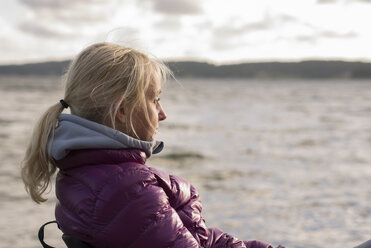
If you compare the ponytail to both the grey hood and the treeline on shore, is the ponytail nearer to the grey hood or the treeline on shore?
the grey hood

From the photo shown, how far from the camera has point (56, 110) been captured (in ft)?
7.50

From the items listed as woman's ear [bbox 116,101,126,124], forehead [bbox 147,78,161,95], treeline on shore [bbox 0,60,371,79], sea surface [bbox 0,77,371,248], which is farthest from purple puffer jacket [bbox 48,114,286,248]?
treeline on shore [bbox 0,60,371,79]

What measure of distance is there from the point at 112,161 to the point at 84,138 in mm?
138

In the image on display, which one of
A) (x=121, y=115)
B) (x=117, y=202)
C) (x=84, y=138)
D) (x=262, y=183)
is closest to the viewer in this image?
(x=117, y=202)

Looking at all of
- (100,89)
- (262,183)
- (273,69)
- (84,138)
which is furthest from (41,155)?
(273,69)

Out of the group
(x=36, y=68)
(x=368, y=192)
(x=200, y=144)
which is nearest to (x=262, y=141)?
(x=200, y=144)

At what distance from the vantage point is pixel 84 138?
2090 millimetres

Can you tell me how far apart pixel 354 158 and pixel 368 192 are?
14.4ft

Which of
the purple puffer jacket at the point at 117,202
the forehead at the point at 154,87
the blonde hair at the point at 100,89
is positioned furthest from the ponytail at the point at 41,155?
the forehead at the point at 154,87

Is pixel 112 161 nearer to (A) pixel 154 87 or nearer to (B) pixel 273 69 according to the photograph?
(A) pixel 154 87

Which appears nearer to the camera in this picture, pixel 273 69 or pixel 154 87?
pixel 154 87

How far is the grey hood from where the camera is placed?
209 centimetres

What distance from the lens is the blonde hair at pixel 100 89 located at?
218cm

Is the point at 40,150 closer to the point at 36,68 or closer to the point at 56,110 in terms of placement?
the point at 56,110
